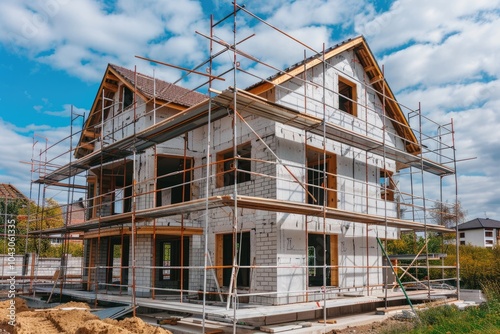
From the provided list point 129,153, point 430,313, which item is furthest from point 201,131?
point 430,313

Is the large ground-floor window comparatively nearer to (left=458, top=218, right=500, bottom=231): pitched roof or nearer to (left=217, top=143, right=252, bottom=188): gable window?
(left=217, top=143, right=252, bottom=188): gable window

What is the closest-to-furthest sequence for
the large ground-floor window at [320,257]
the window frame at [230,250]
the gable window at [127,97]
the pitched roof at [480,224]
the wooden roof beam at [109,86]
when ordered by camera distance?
the window frame at [230,250] < the large ground-floor window at [320,257] < the gable window at [127,97] < the wooden roof beam at [109,86] < the pitched roof at [480,224]

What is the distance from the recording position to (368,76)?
1641 cm

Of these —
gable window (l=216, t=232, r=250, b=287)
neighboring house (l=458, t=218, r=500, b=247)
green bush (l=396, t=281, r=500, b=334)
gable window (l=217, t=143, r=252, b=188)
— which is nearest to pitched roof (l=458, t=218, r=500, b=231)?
neighboring house (l=458, t=218, r=500, b=247)

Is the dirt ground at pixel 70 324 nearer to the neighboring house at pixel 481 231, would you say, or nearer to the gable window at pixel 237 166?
the gable window at pixel 237 166

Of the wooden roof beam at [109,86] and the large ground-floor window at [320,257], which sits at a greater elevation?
the wooden roof beam at [109,86]

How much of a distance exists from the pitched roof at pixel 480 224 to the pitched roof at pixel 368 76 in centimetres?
3083

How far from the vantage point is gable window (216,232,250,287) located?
42.2 ft

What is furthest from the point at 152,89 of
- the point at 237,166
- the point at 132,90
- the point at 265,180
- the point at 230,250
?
the point at 230,250

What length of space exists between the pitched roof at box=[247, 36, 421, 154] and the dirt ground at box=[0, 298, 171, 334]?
6437 mm

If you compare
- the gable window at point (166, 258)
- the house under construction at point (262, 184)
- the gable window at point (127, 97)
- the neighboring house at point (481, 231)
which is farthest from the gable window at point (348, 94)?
the neighboring house at point (481, 231)

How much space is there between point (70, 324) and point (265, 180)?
5.85 metres

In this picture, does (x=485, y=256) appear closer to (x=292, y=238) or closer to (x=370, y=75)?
(x=370, y=75)

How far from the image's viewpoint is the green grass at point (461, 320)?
838cm
